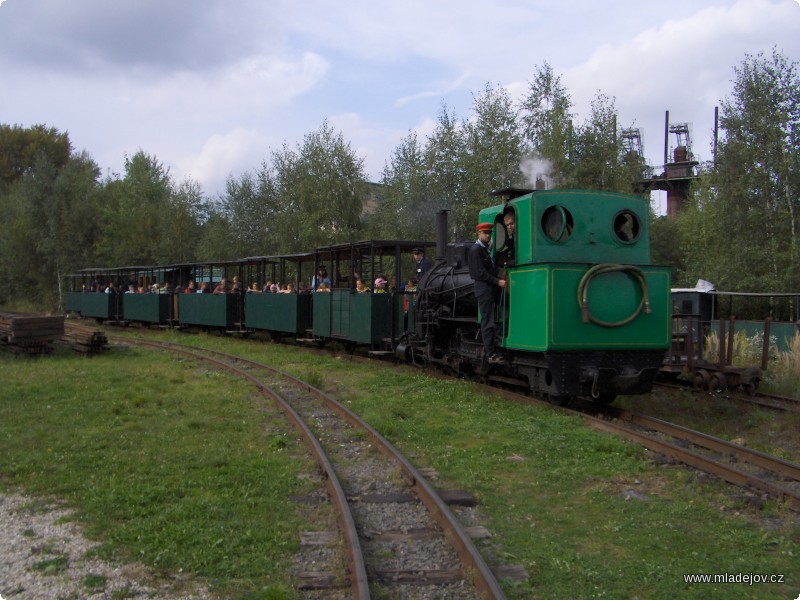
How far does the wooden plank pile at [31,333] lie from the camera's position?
15.4 meters

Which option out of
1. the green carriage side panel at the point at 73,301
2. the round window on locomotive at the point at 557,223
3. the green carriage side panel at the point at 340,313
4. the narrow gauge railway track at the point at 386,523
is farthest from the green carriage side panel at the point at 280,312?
the green carriage side panel at the point at 73,301

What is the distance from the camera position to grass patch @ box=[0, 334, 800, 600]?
4328mm

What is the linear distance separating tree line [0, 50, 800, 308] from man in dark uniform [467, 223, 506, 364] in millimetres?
6925

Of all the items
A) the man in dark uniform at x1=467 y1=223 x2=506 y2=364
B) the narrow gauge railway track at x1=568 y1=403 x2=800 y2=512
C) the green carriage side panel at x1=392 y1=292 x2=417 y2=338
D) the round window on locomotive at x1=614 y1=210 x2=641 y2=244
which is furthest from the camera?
the green carriage side panel at x1=392 y1=292 x2=417 y2=338

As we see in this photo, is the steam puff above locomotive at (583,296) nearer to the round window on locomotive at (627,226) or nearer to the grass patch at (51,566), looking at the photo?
the round window on locomotive at (627,226)

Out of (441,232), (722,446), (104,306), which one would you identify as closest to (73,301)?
(104,306)

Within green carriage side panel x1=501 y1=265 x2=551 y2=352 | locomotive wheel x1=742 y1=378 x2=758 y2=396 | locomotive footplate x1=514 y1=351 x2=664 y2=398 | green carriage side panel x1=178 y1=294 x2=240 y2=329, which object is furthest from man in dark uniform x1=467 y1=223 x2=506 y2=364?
green carriage side panel x1=178 y1=294 x2=240 y2=329

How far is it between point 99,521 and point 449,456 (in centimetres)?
317

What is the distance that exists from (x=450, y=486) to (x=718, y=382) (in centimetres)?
640

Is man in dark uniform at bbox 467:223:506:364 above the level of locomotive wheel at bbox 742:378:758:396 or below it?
above

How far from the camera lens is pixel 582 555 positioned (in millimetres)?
4492

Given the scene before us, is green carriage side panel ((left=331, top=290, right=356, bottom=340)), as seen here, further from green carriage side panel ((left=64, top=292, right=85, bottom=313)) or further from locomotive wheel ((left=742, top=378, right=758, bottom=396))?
green carriage side panel ((left=64, top=292, right=85, bottom=313))

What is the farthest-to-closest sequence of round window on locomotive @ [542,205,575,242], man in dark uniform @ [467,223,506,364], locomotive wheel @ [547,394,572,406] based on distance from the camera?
locomotive wheel @ [547,394,572,406] → man in dark uniform @ [467,223,506,364] → round window on locomotive @ [542,205,575,242]

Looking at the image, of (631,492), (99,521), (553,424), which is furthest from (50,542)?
(553,424)
